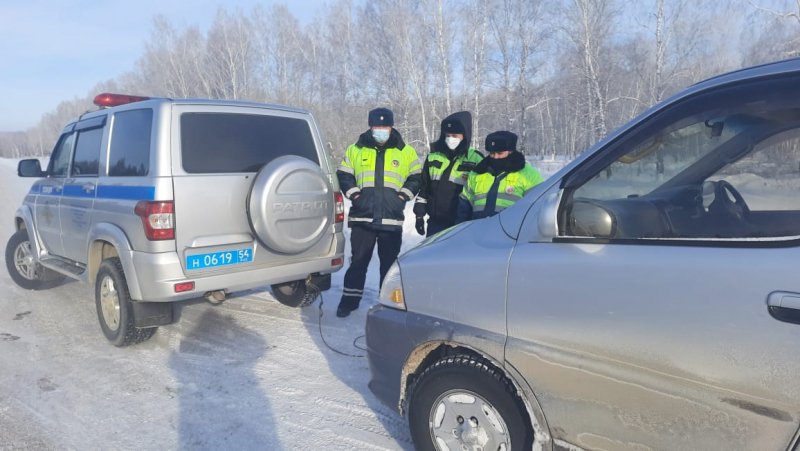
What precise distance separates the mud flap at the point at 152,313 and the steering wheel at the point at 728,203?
3741mm

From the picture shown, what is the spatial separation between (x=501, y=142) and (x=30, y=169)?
509 cm

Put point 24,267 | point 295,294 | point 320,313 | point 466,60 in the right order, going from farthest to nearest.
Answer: point 466,60 < point 24,267 < point 295,294 < point 320,313

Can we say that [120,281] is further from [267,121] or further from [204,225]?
[267,121]

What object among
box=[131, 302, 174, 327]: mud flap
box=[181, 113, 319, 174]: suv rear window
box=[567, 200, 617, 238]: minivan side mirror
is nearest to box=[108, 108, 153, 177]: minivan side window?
box=[181, 113, 319, 174]: suv rear window

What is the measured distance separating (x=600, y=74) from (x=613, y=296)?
77.3ft

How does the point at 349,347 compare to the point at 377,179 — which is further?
the point at 377,179

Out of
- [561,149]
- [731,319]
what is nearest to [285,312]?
[731,319]

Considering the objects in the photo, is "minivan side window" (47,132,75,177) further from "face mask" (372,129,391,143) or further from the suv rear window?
"face mask" (372,129,391,143)

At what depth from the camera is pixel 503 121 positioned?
26.6 m

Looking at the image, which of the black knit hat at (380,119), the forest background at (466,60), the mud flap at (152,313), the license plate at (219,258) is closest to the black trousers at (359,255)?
the black knit hat at (380,119)

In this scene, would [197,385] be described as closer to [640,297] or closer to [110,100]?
[110,100]

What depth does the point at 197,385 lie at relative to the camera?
3.39 metres

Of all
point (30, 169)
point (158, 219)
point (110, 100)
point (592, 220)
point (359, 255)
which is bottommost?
point (359, 255)

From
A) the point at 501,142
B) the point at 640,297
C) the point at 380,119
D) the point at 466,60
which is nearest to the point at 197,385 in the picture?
the point at 380,119
